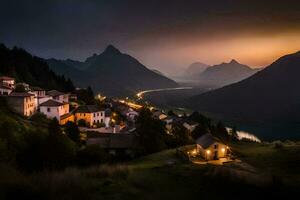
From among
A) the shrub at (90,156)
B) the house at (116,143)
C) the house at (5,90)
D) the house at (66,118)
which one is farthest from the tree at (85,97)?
the shrub at (90,156)

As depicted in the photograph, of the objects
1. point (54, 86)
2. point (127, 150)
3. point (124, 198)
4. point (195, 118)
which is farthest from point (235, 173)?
point (195, 118)

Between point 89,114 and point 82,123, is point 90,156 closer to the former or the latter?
point 82,123

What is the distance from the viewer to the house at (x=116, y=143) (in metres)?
43.0

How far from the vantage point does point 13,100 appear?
49.4 metres

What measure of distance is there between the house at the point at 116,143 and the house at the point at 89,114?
14.9m

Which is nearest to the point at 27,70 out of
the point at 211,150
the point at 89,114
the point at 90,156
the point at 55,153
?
the point at 89,114

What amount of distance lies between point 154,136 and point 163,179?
107 ft

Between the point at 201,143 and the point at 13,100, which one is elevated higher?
the point at 13,100

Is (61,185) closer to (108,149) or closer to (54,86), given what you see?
(108,149)

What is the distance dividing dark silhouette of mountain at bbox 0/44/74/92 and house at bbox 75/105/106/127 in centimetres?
1816

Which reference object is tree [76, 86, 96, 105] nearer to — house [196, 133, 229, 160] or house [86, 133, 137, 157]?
house [86, 133, 137, 157]

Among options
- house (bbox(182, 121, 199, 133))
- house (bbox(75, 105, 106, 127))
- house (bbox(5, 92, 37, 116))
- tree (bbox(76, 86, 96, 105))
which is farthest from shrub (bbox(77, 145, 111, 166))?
house (bbox(182, 121, 199, 133))

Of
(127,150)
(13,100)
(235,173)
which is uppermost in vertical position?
(13,100)

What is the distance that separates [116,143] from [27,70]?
48.5m
